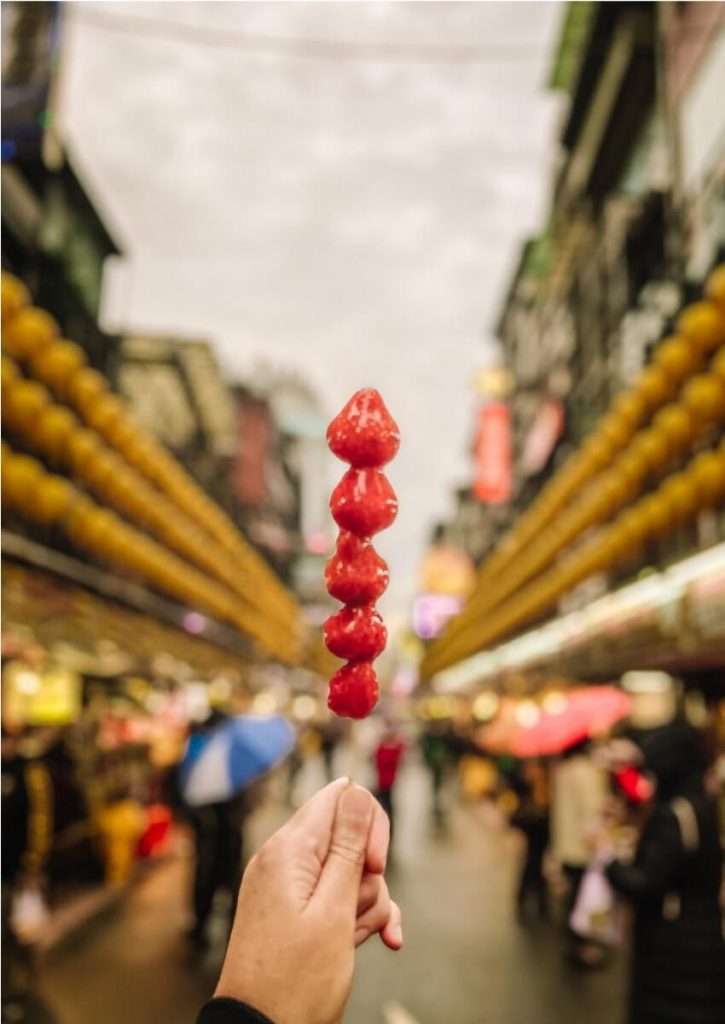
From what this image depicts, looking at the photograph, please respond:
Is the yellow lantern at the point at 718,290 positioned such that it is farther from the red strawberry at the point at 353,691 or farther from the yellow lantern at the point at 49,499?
the red strawberry at the point at 353,691

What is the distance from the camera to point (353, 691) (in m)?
1.76

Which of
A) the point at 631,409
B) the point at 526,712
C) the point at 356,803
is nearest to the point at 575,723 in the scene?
the point at 631,409

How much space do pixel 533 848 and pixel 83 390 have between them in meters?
8.11

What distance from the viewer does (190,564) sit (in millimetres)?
17625

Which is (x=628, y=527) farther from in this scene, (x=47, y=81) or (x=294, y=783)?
(x=294, y=783)

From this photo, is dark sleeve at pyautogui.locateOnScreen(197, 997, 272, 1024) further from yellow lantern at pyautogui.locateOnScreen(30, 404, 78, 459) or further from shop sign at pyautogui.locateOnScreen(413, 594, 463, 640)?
shop sign at pyautogui.locateOnScreen(413, 594, 463, 640)

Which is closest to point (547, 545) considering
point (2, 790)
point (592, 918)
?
point (592, 918)

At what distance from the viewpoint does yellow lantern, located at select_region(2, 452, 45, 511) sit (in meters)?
6.97

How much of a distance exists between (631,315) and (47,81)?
14.6 meters

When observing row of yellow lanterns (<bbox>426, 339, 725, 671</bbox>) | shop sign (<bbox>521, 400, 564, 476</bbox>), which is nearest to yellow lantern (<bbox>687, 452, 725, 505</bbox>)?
row of yellow lanterns (<bbox>426, 339, 725, 671</bbox>)

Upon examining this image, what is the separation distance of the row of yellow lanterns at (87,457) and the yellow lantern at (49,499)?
493mm

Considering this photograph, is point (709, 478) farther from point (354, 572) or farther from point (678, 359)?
A: point (354, 572)

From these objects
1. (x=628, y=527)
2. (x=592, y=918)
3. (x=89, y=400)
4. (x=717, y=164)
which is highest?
(x=717, y=164)

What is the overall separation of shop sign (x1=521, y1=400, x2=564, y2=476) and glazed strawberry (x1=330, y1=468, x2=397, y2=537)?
29542mm
